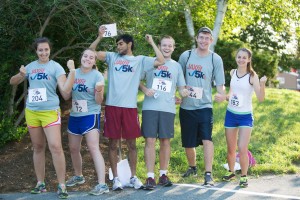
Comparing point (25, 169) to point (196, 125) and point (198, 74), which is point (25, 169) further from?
point (198, 74)

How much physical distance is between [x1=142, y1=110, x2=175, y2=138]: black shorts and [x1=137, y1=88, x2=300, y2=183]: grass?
2.95 feet

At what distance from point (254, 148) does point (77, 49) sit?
3.56 metres

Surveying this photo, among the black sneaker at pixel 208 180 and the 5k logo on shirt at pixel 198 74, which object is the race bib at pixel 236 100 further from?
the black sneaker at pixel 208 180

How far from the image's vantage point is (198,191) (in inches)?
253

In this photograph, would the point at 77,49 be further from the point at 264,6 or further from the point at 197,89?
the point at 264,6

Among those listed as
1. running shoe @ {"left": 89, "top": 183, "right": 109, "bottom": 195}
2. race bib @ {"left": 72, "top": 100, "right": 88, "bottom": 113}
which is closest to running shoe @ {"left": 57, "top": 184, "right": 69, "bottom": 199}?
running shoe @ {"left": 89, "top": 183, "right": 109, "bottom": 195}

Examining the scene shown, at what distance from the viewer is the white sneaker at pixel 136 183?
640cm

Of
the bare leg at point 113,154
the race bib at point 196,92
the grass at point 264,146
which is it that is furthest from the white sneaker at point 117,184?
the race bib at point 196,92

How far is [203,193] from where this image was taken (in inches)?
250

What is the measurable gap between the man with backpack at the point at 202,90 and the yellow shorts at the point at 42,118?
1.80 m

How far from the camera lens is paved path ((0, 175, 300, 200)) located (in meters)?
6.08

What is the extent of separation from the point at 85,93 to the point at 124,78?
52 centimetres

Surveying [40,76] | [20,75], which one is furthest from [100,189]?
[20,75]

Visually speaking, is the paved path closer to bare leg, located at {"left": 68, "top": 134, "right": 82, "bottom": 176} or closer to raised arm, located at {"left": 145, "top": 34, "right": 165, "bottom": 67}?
bare leg, located at {"left": 68, "top": 134, "right": 82, "bottom": 176}
